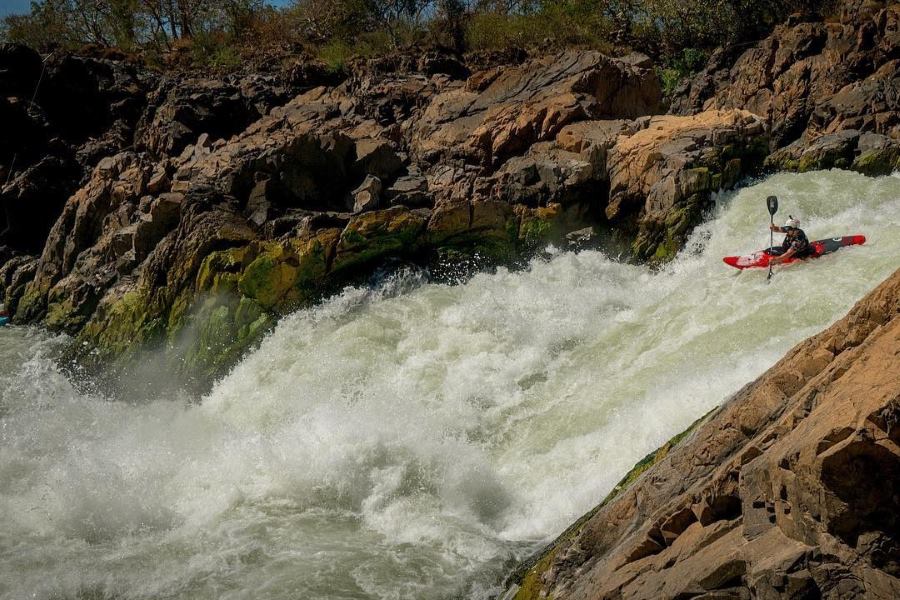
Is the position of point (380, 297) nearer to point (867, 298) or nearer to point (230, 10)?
point (867, 298)

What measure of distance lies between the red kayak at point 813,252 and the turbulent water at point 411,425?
22 cm

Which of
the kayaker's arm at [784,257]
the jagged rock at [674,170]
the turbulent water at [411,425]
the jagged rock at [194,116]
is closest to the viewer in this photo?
the turbulent water at [411,425]

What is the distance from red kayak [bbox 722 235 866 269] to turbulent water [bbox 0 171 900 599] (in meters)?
0.22

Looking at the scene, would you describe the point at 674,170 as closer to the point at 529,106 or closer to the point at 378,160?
the point at 529,106

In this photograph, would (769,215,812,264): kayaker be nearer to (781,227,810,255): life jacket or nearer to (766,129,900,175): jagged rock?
(781,227,810,255): life jacket

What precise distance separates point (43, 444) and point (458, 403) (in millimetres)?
5554

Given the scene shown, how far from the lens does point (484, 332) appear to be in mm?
10281

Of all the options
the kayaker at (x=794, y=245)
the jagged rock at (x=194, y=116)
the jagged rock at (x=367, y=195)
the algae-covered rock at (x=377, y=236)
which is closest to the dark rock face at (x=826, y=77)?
the kayaker at (x=794, y=245)

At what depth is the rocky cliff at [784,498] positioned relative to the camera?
2.52m

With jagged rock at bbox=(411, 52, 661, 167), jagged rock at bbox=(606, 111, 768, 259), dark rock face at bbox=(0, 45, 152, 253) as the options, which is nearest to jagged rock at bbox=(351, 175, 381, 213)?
jagged rock at bbox=(411, 52, 661, 167)

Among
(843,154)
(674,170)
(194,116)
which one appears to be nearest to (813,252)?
(674,170)

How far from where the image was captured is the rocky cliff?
2523 millimetres

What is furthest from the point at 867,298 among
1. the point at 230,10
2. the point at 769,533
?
the point at 230,10

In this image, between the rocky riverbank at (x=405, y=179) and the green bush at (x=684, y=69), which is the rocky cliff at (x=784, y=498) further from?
the green bush at (x=684, y=69)
